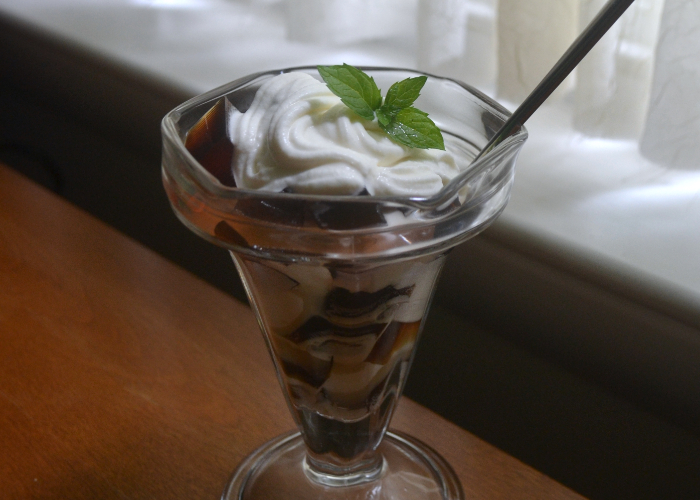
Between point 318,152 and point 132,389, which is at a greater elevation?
point 318,152

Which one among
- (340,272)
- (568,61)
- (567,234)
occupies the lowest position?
(567,234)

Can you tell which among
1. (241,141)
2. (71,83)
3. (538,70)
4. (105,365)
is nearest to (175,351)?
(105,365)

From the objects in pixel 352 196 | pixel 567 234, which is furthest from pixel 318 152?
pixel 567 234

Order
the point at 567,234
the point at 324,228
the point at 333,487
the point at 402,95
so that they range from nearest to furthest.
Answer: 1. the point at 324,228
2. the point at 402,95
3. the point at 333,487
4. the point at 567,234

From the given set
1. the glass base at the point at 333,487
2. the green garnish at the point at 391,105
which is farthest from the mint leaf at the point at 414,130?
the glass base at the point at 333,487

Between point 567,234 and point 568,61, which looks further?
point 567,234

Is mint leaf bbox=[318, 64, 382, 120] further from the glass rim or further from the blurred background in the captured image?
the blurred background

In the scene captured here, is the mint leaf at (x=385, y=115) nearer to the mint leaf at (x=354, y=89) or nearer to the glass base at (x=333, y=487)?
the mint leaf at (x=354, y=89)

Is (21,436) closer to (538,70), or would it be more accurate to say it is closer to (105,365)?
(105,365)

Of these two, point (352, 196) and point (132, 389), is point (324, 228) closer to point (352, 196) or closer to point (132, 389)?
point (352, 196)
